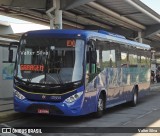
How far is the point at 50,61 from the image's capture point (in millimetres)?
12883

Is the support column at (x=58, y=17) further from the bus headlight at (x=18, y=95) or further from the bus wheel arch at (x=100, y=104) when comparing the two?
the bus headlight at (x=18, y=95)

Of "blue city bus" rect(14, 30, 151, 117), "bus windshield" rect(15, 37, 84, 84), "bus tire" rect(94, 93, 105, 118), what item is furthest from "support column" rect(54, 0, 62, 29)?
"bus windshield" rect(15, 37, 84, 84)

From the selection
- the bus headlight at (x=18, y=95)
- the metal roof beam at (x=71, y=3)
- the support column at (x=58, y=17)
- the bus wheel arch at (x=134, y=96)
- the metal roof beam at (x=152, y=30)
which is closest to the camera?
the bus headlight at (x=18, y=95)

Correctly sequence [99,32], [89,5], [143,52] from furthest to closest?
1. [89,5]
2. [143,52]
3. [99,32]

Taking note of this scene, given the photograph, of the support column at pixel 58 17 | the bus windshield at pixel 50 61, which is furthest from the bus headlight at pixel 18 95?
the support column at pixel 58 17

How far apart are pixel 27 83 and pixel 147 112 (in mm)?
5831

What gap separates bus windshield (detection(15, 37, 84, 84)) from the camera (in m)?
12.6

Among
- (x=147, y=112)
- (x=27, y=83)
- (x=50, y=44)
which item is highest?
(x=50, y=44)

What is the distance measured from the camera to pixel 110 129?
39.0 feet

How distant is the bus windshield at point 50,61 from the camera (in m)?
12.6

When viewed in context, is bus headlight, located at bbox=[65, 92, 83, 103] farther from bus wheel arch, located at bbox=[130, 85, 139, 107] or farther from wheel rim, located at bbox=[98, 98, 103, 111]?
bus wheel arch, located at bbox=[130, 85, 139, 107]

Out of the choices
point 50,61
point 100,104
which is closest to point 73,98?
point 50,61

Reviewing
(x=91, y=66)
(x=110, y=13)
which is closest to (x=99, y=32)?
(x=91, y=66)

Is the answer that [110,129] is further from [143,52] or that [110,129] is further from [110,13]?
[110,13]
